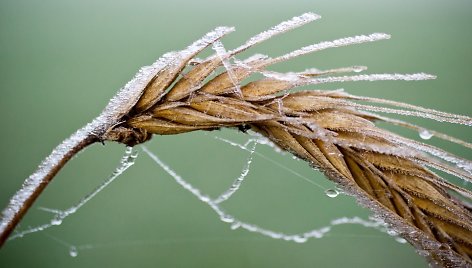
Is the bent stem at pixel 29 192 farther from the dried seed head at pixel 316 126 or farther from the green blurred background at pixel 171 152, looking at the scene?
the green blurred background at pixel 171 152

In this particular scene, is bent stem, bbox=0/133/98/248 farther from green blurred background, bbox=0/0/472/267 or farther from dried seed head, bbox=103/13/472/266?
green blurred background, bbox=0/0/472/267

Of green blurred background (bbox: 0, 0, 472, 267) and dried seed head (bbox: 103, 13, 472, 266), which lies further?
green blurred background (bbox: 0, 0, 472, 267)

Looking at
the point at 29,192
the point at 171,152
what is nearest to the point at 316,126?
the point at 29,192

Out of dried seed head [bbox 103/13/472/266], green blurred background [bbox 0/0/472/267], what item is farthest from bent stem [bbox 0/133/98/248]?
green blurred background [bbox 0/0/472/267]

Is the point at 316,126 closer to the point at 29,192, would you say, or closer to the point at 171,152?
the point at 29,192

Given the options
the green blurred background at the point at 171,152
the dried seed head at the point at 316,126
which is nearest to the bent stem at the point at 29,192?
the dried seed head at the point at 316,126

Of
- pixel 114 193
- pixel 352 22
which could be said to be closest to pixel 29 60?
pixel 114 193

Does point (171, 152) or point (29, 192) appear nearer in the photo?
point (29, 192)

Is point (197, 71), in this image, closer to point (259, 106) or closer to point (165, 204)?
point (259, 106)

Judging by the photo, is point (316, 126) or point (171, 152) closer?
point (316, 126)
